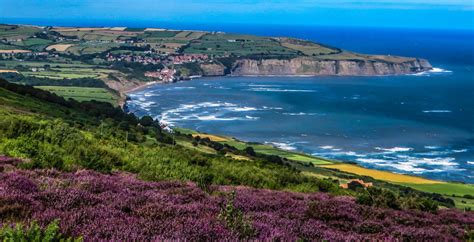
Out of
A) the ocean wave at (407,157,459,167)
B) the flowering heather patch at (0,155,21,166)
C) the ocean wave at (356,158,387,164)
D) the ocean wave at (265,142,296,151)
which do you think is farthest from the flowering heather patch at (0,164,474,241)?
the ocean wave at (265,142,296,151)

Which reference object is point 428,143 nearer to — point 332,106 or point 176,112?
point 332,106

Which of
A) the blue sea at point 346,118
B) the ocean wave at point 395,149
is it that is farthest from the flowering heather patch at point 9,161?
the ocean wave at point 395,149

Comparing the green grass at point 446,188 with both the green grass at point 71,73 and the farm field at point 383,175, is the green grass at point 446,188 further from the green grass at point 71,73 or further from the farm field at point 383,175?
the green grass at point 71,73

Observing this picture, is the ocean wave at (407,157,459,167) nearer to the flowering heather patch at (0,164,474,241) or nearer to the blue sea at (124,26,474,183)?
the blue sea at (124,26,474,183)

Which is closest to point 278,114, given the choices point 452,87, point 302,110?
point 302,110

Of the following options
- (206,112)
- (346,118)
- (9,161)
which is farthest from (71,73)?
(9,161)

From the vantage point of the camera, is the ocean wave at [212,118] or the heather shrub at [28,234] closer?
the heather shrub at [28,234]

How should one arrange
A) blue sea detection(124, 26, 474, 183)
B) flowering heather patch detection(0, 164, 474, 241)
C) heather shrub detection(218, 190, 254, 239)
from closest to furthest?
flowering heather patch detection(0, 164, 474, 241), heather shrub detection(218, 190, 254, 239), blue sea detection(124, 26, 474, 183)
